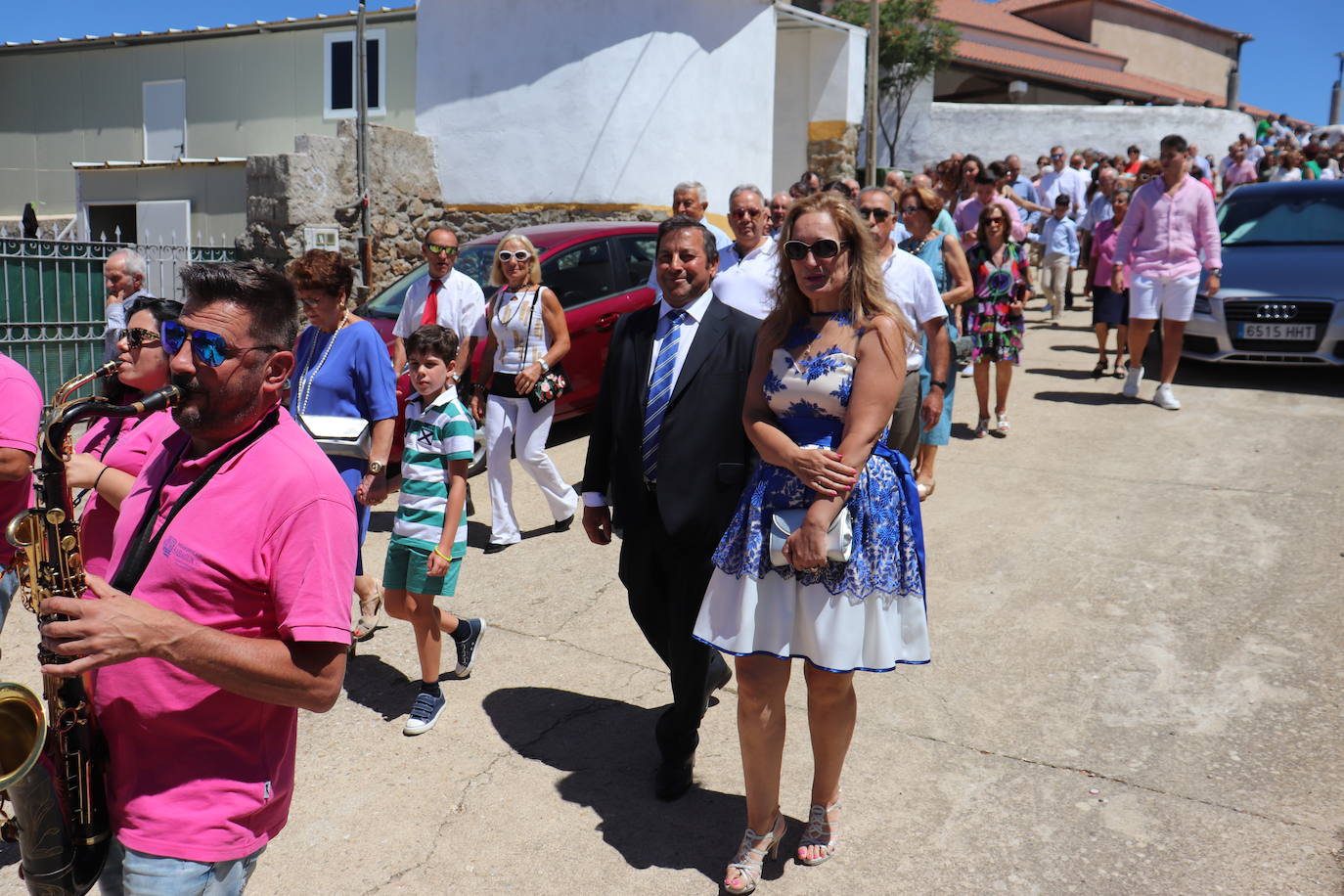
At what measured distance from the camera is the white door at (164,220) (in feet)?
59.3

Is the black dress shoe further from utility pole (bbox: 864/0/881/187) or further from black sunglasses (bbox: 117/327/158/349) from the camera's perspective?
utility pole (bbox: 864/0/881/187)

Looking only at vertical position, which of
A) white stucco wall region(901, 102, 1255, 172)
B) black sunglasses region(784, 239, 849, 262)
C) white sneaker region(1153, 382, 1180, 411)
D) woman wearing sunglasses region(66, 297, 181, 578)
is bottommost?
white sneaker region(1153, 382, 1180, 411)

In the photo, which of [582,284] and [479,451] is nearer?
[479,451]

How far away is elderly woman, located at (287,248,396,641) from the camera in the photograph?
459 centimetres

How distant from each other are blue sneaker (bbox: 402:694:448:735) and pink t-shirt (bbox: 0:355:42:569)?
166 centimetres

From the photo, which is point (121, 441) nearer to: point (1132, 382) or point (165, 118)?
point (1132, 382)

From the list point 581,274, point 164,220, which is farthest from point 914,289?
point 164,220

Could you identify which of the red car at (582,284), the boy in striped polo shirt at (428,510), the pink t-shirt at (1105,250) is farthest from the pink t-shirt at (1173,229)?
the boy in striped polo shirt at (428,510)

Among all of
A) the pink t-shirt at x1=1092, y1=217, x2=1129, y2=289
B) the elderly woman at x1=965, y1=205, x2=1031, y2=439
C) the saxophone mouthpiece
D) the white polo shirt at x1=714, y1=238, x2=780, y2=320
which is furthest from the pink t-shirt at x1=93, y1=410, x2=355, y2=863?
the pink t-shirt at x1=1092, y1=217, x2=1129, y2=289

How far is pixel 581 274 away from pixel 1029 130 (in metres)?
22.9

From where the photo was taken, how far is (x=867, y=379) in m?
3.16

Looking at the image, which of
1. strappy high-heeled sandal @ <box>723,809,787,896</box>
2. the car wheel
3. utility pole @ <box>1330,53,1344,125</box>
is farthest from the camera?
utility pole @ <box>1330,53,1344,125</box>

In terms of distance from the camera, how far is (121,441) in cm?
321

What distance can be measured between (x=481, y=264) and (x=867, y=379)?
6.29m
